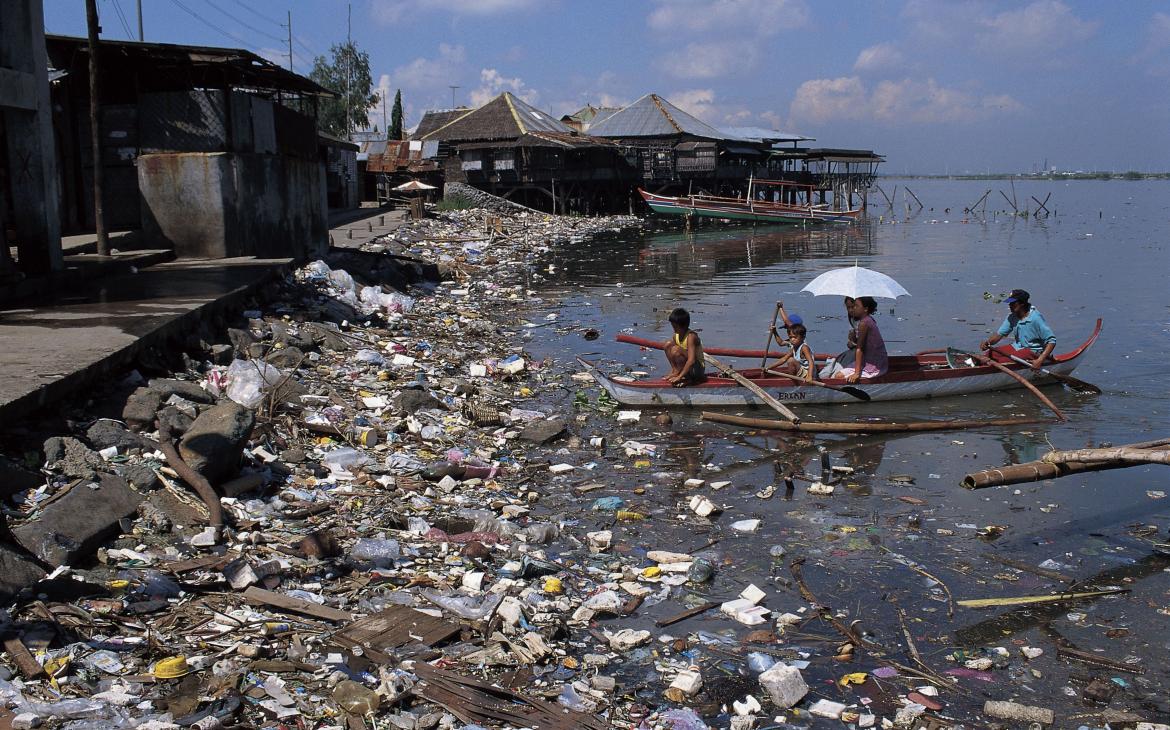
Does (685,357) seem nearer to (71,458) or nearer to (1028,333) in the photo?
(1028,333)

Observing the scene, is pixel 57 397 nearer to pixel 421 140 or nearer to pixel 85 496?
pixel 85 496

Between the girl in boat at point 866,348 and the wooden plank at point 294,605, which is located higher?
the girl in boat at point 866,348

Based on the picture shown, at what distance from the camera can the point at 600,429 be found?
8.95 m

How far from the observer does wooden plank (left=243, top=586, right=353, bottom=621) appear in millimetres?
4395

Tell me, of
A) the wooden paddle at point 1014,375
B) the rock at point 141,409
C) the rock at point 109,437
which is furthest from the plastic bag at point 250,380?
the wooden paddle at point 1014,375

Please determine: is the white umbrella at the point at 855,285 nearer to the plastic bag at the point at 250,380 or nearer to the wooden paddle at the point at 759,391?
the wooden paddle at the point at 759,391

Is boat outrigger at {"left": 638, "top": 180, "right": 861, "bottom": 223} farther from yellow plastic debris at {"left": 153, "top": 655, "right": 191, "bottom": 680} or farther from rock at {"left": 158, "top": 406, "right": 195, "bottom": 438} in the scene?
yellow plastic debris at {"left": 153, "top": 655, "right": 191, "bottom": 680}

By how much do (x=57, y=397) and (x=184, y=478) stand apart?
1.15 meters

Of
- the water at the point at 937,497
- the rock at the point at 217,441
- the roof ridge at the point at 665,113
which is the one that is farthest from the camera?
the roof ridge at the point at 665,113

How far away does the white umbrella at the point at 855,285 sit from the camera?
30.9ft

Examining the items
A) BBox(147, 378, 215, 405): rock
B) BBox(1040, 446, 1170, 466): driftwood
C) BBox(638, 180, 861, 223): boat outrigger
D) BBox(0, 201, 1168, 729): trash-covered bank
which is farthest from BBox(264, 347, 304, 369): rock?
BBox(638, 180, 861, 223): boat outrigger

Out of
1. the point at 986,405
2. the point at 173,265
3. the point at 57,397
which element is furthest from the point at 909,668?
the point at 173,265

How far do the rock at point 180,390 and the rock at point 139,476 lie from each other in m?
1.17

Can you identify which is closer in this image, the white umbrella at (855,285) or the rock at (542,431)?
the rock at (542,431)
